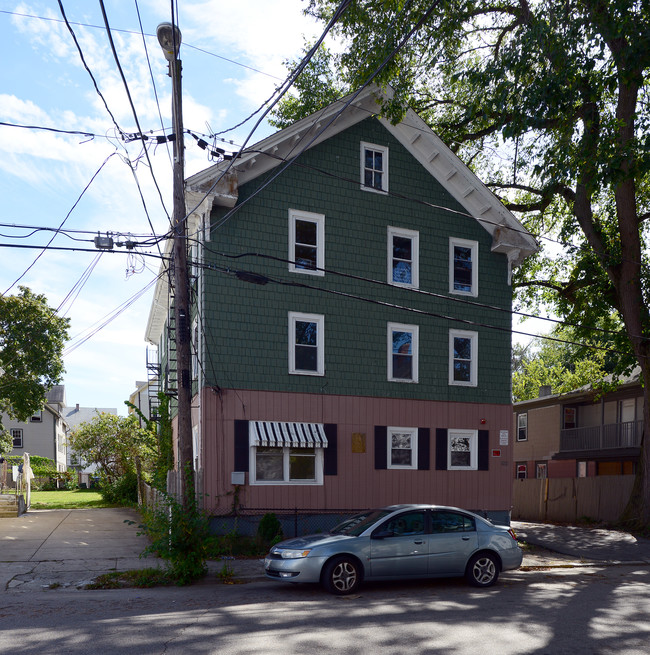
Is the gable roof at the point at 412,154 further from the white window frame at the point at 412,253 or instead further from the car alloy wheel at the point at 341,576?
the car alloy wheel at the point at 341,576

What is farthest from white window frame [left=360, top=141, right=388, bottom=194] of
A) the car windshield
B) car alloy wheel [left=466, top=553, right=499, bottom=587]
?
car alloy wheel [left=466, top=553, right=499, bottom=587]

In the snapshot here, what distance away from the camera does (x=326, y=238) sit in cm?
1992

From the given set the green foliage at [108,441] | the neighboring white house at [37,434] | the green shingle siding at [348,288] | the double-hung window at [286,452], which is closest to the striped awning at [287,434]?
the double-hung window at [286,452]

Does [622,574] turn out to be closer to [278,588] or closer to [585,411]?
[278,588]

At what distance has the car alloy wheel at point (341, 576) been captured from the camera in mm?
11609

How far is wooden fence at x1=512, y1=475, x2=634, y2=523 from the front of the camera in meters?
25.9

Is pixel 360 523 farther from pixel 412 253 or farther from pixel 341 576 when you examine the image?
pixel 412 253

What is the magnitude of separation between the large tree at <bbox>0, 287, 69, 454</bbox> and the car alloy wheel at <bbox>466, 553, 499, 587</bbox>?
25.4 m

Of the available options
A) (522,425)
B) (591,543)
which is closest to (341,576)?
(591,543)

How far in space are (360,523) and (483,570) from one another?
96.3 inches

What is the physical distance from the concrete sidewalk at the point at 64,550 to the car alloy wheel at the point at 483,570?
21.5 feet

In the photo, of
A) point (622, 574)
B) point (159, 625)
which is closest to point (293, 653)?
point (159, 625)

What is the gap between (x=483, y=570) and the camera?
1278 centimetres

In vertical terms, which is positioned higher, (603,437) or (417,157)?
(417,157)
